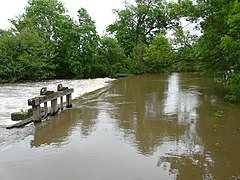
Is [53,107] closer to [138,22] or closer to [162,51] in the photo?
[162,51]

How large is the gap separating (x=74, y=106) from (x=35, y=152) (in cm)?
634

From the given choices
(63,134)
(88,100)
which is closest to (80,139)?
(63,134)

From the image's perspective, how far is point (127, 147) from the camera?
6852 mm

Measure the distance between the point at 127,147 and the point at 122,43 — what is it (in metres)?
44.9

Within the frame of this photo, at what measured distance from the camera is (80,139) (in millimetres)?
7559

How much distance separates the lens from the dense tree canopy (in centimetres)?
1430

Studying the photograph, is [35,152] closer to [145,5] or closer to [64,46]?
[64,46]

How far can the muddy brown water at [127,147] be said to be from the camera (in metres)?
5.34

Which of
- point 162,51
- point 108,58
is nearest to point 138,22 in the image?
point 108,58

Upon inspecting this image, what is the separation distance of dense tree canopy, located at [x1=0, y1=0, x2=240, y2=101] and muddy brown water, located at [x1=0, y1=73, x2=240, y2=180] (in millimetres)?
3720

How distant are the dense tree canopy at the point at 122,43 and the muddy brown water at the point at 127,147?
12.2 feet

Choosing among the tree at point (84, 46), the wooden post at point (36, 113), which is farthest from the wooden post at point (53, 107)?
the tree at point (84, 46)

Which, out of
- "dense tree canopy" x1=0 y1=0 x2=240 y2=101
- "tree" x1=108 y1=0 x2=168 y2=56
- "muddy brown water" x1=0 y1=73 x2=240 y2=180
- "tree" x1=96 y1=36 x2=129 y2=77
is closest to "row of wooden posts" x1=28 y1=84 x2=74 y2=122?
"muddy brown water" x1=0 y1=73 x2=240 y2=180

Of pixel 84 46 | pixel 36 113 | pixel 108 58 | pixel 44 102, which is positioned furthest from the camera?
pixel 108 58
